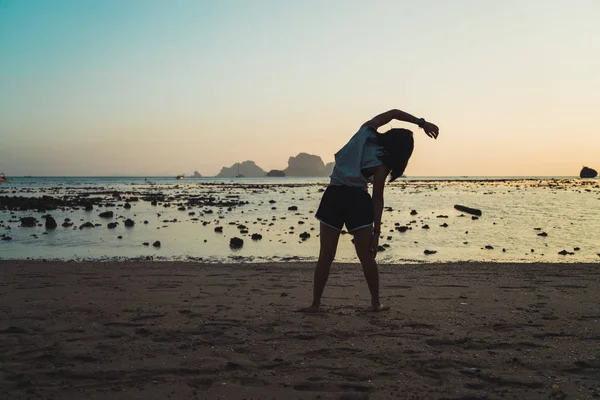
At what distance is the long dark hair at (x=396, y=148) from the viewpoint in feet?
18.0

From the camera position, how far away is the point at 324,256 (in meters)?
5.88

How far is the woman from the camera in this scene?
5.52 m

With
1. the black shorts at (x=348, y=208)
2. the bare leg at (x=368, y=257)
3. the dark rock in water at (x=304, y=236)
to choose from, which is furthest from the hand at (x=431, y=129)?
the dark rock in water at (x=304, y=236)

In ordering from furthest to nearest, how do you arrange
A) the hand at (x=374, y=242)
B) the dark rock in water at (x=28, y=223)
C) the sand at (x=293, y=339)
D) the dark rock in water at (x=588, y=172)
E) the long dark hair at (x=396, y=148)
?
the dark rock in water at (x=588, y=172)
the dark rock in water at (x=28, y=223)
the hand at (x=374, y=242)
the long dark hair at (x=396, y=148)
the sand at (x=293, y=339)

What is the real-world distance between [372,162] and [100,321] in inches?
144

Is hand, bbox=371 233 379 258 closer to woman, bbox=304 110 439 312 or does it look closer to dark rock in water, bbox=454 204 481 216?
woman, bbox=304 110 439 312

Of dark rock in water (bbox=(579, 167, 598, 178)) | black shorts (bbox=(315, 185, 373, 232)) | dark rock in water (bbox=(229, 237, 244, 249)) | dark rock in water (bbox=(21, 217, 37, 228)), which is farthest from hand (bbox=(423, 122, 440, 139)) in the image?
dark rock in water (bbox=(579, 167, 598, 178))

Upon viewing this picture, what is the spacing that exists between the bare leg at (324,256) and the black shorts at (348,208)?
0.11 metres

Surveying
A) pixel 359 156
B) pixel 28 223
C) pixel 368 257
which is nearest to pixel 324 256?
pixel 368 257

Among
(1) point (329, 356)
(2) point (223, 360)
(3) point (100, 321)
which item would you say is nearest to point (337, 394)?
(1) point (329, 356)

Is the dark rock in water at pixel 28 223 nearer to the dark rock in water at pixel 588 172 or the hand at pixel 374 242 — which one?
the hand at pixel 374 242

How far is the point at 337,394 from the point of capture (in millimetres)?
3494

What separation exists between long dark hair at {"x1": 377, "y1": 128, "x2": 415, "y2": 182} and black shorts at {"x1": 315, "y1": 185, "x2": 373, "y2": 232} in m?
0.44

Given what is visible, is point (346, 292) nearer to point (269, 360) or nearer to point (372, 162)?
point (372, 162)
